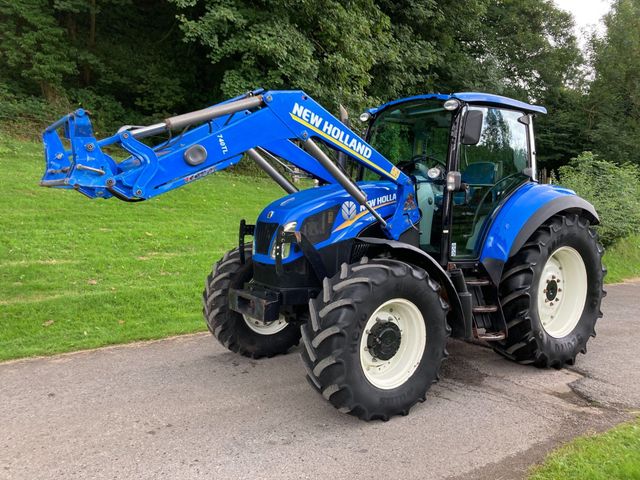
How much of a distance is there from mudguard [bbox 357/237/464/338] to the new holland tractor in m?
0.02

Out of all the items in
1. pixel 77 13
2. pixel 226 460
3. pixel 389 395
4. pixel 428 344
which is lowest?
pixel 226 460

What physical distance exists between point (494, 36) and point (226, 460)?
28236 millimetres

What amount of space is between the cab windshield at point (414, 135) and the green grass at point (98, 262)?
2898 millimetres

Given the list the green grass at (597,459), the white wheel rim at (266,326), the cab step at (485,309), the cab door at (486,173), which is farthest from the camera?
the white wheel rim at (266,326)

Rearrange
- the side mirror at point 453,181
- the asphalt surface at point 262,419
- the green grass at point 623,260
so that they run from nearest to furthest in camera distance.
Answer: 1. the asphalt surface at point 262,419
2. the side mirror at point 453,181
3. the green grass at point 623,260

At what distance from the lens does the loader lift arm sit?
332 cm

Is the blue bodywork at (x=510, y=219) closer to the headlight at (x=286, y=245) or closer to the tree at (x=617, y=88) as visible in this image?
the headlight at (x=286, y=245)

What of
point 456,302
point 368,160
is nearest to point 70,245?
point 368,160

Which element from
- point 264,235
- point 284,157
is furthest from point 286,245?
point 284,157

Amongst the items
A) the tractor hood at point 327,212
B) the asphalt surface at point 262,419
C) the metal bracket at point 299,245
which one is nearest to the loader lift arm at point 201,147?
the tractor hood at point 327,212

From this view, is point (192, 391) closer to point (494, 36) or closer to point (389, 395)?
point (389, 395)

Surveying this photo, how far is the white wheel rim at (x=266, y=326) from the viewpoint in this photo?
5.05 metres

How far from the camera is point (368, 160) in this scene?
4.31m

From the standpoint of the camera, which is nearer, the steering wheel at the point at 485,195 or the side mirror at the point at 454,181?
the side mirror at the point at 454,181
